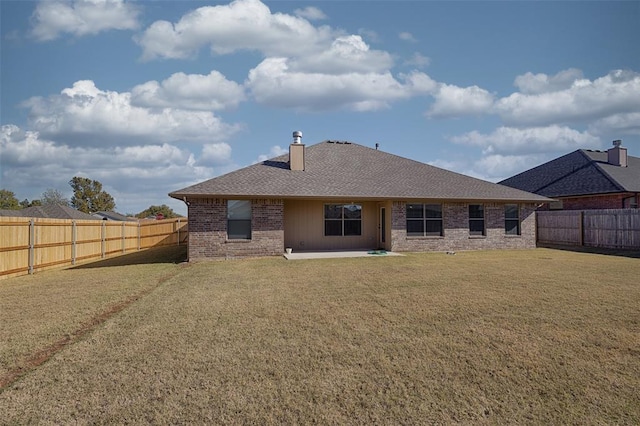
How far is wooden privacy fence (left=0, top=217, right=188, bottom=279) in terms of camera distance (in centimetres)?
1112

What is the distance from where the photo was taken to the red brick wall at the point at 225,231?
45.8 ft

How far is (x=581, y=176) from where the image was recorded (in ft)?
79.4

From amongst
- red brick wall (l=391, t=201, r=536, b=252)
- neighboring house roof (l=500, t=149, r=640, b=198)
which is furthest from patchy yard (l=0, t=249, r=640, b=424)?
neighboring house roof (l=500, t=149, r=640, b=198)

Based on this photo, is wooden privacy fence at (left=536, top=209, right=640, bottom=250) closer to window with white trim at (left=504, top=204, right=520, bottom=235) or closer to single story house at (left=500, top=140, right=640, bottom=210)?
single story house at (left=500, top=140, right=640, bottom=210)

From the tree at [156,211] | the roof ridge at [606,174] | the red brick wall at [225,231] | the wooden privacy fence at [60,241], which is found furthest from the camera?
the tree at [156,211]

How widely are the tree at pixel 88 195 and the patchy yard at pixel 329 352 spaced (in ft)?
208

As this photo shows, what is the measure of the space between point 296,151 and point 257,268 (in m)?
7.05

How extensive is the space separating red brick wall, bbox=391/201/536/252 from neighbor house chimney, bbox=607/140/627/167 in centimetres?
1232

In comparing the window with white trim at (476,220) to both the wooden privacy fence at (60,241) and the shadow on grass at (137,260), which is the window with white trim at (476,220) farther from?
the wooden privacy fence at (60,241)

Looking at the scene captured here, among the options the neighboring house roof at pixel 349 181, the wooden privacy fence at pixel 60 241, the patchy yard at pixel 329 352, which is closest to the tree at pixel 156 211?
the wooden privacy fence at pixel 60 241

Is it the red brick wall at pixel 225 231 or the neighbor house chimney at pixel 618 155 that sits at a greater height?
the neighbor house chimney at pixel 618 155

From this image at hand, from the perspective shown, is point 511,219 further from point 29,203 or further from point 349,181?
point 29,203

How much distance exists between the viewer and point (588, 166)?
81.1 feet

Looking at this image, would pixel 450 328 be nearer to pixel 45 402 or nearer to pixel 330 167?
pixel 45 402
